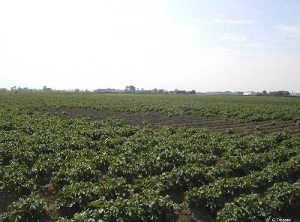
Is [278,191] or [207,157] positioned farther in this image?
[207,157]

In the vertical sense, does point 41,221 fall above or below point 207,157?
below

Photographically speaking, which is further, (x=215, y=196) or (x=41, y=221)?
(x=215, y=196)

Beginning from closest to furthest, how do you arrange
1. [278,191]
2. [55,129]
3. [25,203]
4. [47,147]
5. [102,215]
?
1. [102,215]
2. [25,203]
3. [278,191]
4. [47,147]
5. [55,129]

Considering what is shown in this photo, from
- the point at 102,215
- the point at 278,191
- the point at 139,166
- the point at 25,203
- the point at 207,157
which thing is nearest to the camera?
the point at 102,215

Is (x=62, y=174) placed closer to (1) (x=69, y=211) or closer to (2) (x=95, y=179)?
(2) (x=95, y=179)

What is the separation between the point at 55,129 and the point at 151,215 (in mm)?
12787

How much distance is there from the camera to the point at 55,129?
17.1m

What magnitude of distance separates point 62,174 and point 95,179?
116cm

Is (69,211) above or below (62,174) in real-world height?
below

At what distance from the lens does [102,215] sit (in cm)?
601

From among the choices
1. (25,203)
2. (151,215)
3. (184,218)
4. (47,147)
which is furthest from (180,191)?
(47,147)

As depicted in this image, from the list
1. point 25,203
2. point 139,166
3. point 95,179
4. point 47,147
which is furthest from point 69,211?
point 47,147

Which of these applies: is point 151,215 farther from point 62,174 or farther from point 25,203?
point 62,174

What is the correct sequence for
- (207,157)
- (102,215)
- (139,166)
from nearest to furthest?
(102,215) < (139,166) < (207,157)
